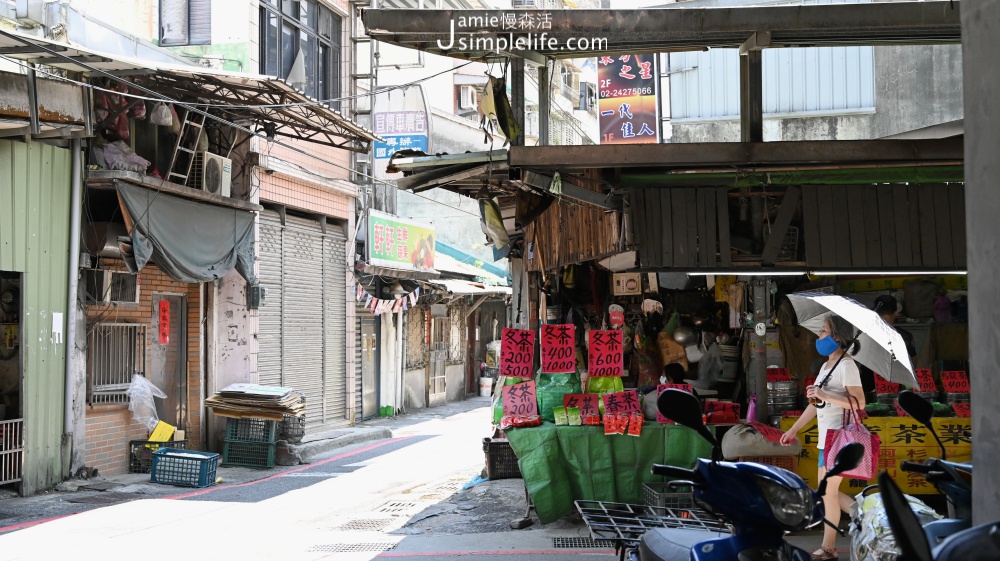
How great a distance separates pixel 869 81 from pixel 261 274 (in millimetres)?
10993

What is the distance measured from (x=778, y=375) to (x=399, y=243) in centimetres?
1485

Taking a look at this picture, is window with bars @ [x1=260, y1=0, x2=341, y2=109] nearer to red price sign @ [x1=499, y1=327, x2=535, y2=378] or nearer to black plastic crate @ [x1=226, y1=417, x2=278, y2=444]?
black plastic crate @ [x1=226, y1=417, x2=278, y2=444]

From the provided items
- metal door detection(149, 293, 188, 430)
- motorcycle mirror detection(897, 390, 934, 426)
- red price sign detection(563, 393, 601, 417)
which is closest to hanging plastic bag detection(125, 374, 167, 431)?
metal door detection(149, 293, 188, 430)

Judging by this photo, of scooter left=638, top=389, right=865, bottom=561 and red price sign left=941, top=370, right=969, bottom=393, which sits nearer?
scooter left=638, top=389, right=865, bottom=561

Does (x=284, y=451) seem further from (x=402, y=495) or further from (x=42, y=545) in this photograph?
(x=42, y=545)

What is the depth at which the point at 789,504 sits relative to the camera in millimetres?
3662

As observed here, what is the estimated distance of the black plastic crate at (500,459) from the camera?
12.0m

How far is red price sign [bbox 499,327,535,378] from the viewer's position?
953 centimetres

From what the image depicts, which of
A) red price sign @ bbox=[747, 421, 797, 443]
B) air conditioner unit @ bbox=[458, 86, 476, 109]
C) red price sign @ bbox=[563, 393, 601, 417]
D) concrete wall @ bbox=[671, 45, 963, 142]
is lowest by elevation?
red price sign @ bbox=[747, 421, 797, 443]

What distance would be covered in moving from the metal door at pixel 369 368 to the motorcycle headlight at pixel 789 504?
19782 mm

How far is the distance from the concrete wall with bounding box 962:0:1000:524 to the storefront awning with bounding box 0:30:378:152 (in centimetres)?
904

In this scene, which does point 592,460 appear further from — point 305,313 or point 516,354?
point 305,313

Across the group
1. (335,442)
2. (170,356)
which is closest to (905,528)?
(170,356)

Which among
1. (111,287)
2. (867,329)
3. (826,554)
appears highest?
(111,287)
